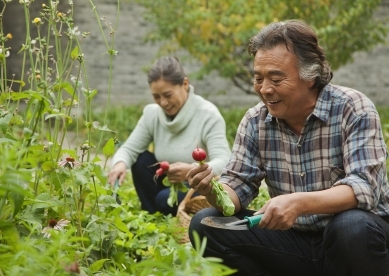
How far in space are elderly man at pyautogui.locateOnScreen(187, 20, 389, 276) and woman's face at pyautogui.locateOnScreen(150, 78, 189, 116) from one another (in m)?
1.47

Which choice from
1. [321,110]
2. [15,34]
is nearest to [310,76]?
[321,110]

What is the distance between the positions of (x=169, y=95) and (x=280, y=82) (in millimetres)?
1858

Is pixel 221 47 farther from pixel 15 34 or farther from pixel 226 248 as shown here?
pixel 226 248

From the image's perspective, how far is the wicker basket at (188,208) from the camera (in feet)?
14.5

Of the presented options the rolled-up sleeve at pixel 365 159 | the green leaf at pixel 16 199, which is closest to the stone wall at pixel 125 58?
the rolled-up sleeve at pixel 365 159

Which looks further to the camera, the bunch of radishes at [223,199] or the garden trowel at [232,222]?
the bunch of radishes at [223,199]

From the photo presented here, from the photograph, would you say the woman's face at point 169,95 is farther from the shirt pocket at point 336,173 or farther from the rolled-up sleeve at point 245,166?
the shirt pocket at point 336,173

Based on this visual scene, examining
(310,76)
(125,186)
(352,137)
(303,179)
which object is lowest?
(125,186)

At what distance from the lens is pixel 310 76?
3.22 metres

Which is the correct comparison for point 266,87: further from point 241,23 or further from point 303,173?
point 241,23

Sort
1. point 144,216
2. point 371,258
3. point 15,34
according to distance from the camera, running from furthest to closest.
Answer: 1. point 15,34
2. point 144,216
3. point 371,258

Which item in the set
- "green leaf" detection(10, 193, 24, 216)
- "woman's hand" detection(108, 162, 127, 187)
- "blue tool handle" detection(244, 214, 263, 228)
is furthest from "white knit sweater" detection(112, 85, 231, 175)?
"green leaf" detection(10, 193, 24, 216)

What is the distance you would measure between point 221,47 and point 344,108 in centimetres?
709

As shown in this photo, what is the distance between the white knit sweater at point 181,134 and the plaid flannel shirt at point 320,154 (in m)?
1.30
